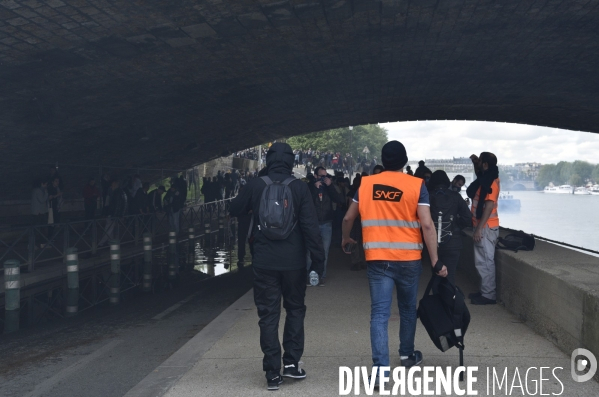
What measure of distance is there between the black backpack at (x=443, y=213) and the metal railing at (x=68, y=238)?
8050mm

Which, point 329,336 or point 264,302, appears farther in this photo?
point 329,336

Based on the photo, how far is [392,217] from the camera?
4.83 m

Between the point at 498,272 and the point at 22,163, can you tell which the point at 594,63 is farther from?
the point at 22,163

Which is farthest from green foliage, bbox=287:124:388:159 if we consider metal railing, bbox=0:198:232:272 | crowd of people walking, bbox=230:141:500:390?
crowd of people walking, bbox=230:141:500:390

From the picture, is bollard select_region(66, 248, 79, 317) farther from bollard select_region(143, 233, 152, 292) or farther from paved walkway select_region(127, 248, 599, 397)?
paved walkway select_region(127, 248, 599, 397)

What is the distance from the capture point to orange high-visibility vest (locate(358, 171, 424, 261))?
15.8 feet

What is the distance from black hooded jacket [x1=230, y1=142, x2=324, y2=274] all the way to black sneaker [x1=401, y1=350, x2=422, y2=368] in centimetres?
106

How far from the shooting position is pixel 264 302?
4875 mm

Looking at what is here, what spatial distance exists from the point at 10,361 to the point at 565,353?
18.4ft

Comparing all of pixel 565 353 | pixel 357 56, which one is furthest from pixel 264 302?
pixel 357 56

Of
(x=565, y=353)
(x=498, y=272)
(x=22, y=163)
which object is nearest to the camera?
(x=565, y=353)

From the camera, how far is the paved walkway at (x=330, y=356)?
477cm

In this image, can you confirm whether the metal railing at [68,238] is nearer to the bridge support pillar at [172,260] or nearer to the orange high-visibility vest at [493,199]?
the bridge support pillar at [172,260]

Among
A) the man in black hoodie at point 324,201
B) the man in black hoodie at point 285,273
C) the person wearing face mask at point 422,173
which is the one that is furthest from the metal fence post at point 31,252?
the man in black hoodie at point 285,273
